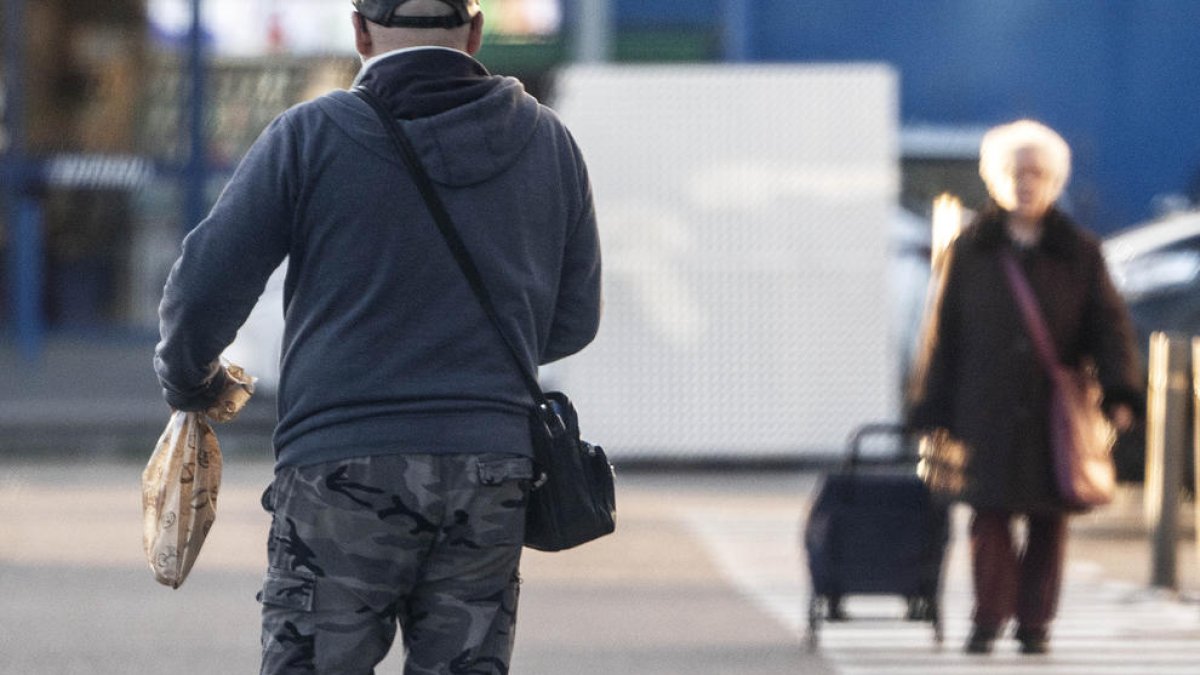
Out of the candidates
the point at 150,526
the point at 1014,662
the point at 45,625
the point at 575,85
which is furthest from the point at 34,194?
the point at 150,526

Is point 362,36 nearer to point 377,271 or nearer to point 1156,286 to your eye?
point 377,271

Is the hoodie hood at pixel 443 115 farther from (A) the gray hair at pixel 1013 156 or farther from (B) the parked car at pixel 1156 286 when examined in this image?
(B) the parked car at pixel 1156 286

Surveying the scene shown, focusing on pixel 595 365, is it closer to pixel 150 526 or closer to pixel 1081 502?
pixel 1081 502

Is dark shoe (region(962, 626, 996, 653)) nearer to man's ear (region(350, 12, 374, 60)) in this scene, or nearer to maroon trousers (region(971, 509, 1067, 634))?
maroon trousers (region(971, 509, 1067, 634))

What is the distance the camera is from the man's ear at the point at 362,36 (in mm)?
3670

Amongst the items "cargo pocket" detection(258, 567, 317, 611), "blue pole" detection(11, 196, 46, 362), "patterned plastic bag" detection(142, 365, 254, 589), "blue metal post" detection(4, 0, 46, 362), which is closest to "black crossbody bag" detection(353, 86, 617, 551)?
"cargo pocket" detection(258, 567, 317, 611)

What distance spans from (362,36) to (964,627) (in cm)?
505

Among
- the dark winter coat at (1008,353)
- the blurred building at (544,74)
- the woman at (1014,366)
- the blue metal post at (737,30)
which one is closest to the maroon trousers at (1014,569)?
the woman at (1014,366)

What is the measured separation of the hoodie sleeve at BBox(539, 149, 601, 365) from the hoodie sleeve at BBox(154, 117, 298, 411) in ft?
1.65

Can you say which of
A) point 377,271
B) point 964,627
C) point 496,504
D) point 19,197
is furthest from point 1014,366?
point 19,197

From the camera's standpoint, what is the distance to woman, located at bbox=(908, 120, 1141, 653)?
7.18 m

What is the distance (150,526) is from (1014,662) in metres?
4.04

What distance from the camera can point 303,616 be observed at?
137 inches

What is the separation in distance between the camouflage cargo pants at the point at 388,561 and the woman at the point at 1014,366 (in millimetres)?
3850
